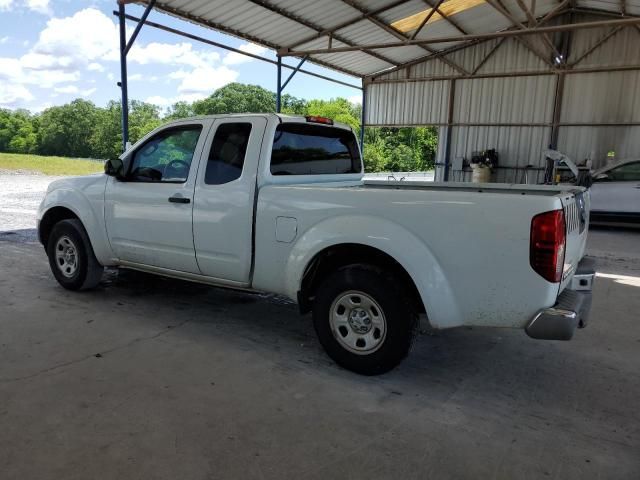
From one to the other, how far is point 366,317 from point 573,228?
1.50 metres

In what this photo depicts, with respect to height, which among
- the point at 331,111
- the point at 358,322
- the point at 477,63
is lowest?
the point at 358,322

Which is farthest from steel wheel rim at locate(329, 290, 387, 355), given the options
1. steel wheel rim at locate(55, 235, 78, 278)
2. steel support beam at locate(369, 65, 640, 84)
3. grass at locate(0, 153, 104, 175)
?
grass at locate(0, 153, 104, 175)

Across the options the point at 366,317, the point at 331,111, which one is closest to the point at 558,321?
the point at 366,317

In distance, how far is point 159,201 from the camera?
4438 millimetres

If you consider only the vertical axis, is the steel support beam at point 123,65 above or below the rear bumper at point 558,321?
above

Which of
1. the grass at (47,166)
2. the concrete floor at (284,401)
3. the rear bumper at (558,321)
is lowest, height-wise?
the concrete floor at (284,401)

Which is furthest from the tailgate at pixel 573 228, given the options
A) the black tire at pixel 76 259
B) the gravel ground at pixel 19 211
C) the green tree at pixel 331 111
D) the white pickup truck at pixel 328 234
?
the green tree at pixel 331 111

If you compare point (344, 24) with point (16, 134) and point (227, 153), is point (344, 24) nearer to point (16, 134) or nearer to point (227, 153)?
point (227, 153)

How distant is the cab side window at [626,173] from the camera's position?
10.9m

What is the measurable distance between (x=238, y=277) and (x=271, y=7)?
368 inches

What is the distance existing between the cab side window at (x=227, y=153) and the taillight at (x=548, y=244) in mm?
2274

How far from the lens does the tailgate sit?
302 centimetres

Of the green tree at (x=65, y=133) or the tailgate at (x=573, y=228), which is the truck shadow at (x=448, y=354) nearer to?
the tailgate at (x=573, y=228)

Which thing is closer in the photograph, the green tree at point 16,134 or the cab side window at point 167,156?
the cab side window at point 167,156
